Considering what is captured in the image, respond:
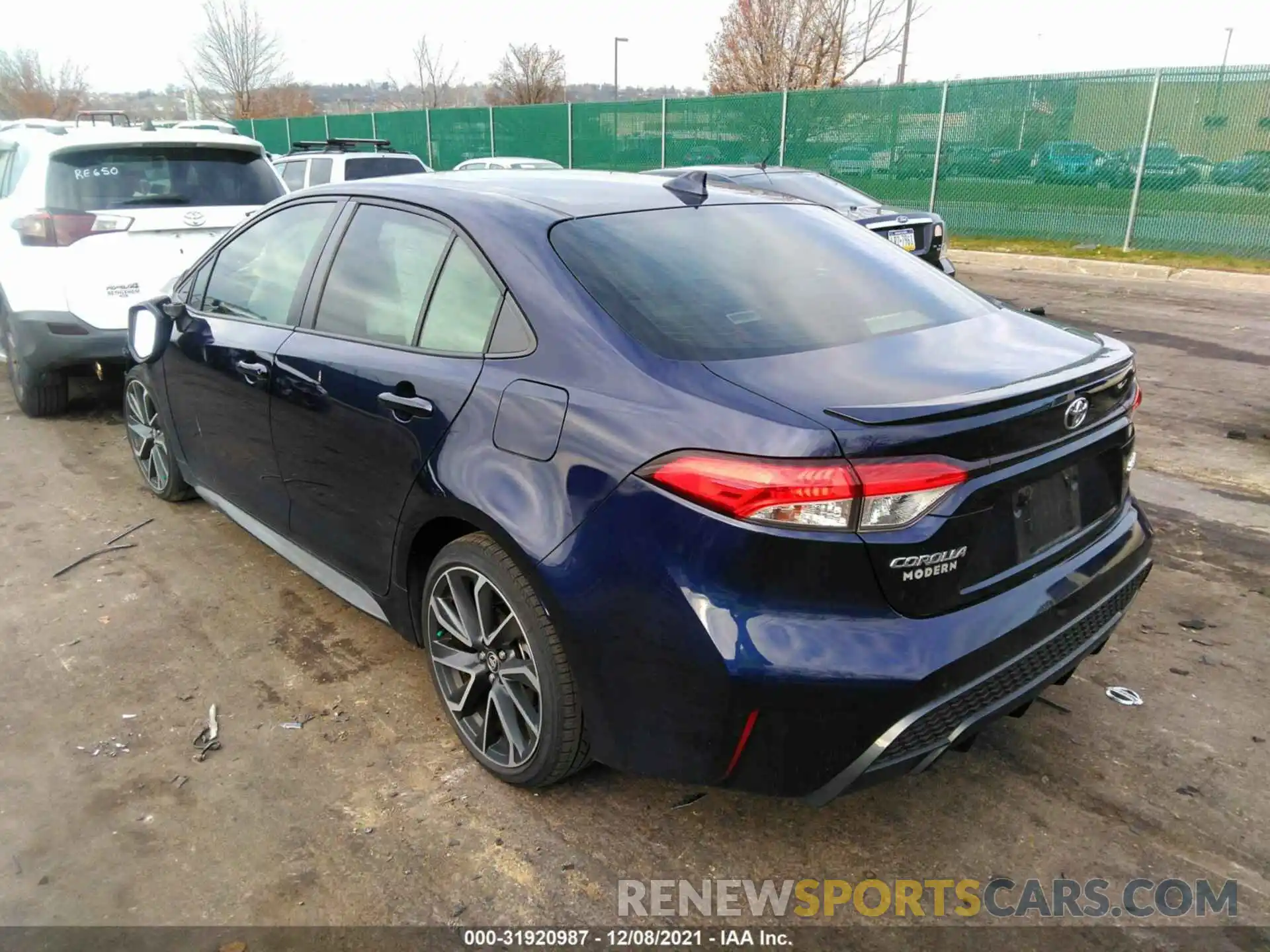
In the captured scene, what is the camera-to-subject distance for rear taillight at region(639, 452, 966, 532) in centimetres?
203

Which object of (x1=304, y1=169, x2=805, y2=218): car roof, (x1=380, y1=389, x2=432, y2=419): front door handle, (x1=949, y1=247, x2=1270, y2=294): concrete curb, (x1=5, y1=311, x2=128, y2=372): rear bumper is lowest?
(x1=949, y1=247, x2=1270, y2=294): concrete curb

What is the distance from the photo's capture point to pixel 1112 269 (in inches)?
542

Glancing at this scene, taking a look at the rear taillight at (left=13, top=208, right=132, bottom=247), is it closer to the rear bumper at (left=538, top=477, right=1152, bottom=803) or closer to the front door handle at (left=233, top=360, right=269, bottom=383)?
the front door handle at (left=233, top=360, right=269, bottom=383)

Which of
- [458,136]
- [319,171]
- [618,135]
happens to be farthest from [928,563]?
[458,136]

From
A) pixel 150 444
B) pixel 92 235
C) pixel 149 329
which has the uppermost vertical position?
pixel 92 235

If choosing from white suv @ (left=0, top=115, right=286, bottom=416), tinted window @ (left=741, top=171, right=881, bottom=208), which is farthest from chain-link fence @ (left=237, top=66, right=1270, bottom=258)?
white suv @ (left=0, top=115, right=286, bottom=416)

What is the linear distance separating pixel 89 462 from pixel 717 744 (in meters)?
5.10

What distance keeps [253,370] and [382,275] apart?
819 mm

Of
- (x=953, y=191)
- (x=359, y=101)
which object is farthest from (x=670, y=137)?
(x=359, y=101)

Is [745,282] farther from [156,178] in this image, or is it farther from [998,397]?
[156,178]

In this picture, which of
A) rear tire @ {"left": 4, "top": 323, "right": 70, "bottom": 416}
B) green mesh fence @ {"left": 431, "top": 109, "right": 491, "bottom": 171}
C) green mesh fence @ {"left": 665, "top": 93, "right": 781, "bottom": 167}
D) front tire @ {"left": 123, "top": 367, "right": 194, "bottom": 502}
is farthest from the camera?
green mesh fence @ {"left": 431, "top": 109, "right": 491, "bottom": 171}

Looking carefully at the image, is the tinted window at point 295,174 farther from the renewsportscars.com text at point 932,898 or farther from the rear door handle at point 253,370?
the renewsportscars.com text at point 932,898

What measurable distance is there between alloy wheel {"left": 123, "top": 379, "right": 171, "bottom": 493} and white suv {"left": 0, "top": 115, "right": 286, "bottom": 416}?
4.01 feet

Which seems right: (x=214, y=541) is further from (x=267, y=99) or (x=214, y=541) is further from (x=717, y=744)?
(x=267, y=99)
